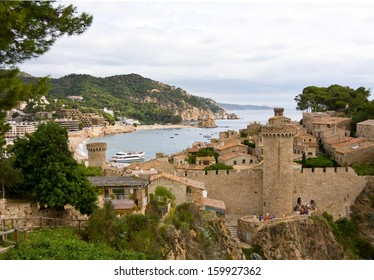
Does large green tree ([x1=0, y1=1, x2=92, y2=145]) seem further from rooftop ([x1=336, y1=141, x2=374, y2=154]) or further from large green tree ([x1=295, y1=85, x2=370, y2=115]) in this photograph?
large green tree ([x1=295, y1=85, x2=370, y2=115])

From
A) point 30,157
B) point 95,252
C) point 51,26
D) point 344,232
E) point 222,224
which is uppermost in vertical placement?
point 51,26

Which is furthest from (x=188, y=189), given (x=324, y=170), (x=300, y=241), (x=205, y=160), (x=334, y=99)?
(x=334, y=99)

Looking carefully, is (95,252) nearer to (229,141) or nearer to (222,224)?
(222,224)

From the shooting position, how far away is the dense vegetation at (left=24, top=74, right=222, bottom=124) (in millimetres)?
123000

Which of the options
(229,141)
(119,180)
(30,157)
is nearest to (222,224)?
(119,180)

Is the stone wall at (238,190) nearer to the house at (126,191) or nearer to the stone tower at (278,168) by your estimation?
the stone tower at (278,168)

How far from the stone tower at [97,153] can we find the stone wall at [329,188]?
8611 millimetres

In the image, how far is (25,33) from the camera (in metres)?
7.53

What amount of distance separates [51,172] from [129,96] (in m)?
133

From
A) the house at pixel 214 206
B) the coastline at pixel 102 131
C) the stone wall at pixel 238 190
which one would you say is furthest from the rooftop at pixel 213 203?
the coastline at pixel 102 131

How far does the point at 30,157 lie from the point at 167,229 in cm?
366

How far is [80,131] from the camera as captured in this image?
276ft

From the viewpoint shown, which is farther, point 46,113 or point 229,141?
point 46,113

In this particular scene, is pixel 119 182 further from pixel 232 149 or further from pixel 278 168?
pixel 232 149
